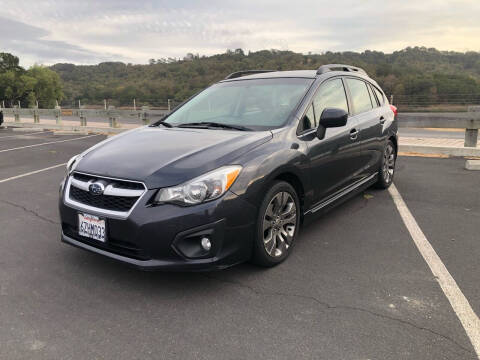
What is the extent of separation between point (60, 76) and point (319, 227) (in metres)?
78.1

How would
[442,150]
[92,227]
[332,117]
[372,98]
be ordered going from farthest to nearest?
1. [442,150]
2. [372,98]
3. [332,117]
4. [92,227]

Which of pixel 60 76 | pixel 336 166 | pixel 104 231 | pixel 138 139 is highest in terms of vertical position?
pixel 60 76

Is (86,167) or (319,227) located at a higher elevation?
(86,167)

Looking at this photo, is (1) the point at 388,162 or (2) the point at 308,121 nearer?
(2) the point at 308,121

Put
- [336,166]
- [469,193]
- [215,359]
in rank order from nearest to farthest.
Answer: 1. [215,359]
2. [336,166]
3. [469,193]

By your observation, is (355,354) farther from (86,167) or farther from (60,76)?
(60,76)

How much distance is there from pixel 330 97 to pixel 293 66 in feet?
54.3

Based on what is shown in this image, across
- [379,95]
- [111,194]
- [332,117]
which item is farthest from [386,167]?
[111,194]

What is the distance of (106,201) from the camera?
283cm

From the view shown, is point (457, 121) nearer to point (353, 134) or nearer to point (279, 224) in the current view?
point (353, 134)

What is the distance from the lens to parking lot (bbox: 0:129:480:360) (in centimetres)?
228

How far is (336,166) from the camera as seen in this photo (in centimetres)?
399

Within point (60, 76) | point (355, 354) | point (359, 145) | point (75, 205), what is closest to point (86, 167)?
point (75, 205)

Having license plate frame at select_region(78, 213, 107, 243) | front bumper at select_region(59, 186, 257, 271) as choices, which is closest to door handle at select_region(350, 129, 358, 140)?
front bumper at select_region(59, 186, 257, 271)
